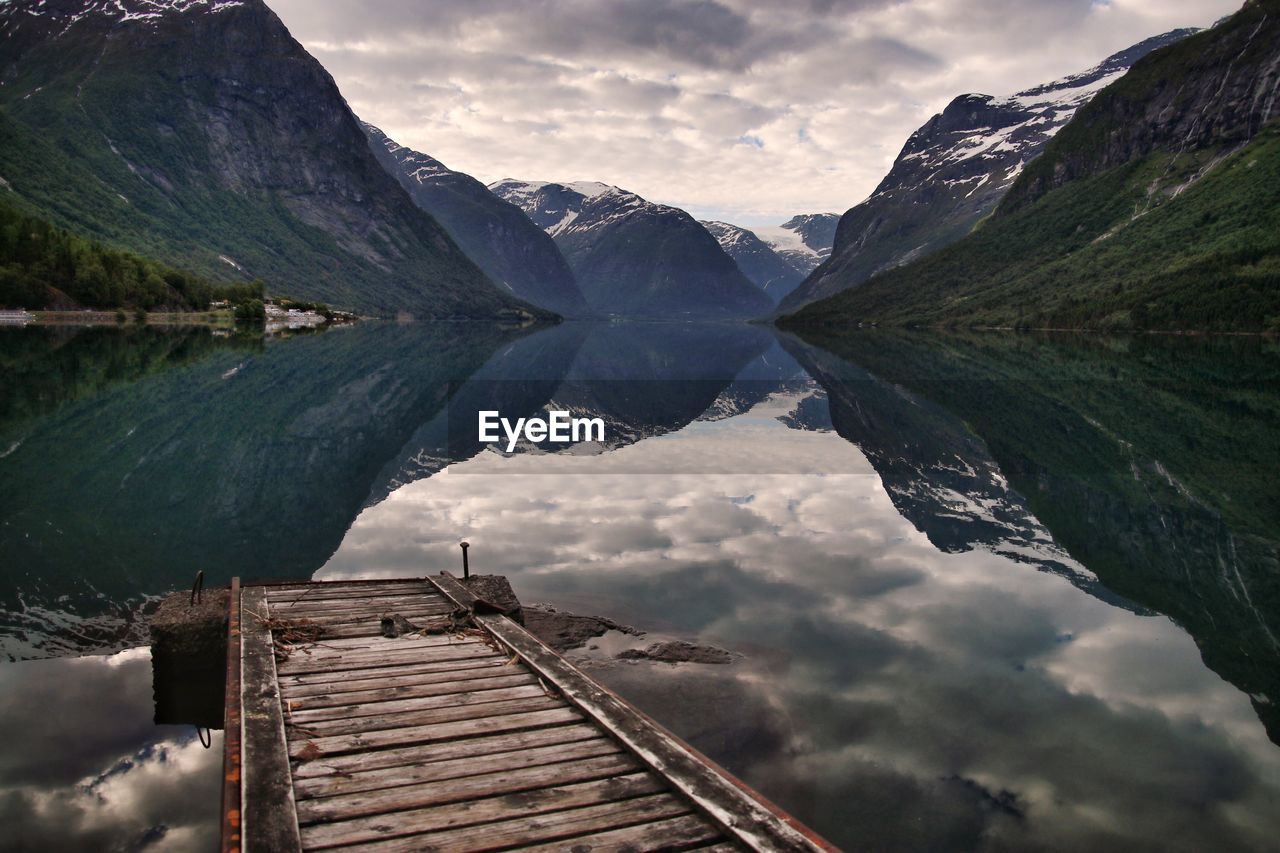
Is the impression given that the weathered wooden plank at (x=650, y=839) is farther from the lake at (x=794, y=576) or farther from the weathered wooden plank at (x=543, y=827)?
the lake at (x=794, y=576)

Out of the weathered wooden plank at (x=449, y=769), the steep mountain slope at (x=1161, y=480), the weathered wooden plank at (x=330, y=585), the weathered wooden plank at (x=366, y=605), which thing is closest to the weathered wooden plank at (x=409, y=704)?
the weathered wooden plank at (x=449, y=769)

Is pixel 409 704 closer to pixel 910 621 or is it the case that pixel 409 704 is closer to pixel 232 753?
pixel 232 753

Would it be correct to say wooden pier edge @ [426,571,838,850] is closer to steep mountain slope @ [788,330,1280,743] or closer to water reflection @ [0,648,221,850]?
water reflection @ [0,648,221,850]

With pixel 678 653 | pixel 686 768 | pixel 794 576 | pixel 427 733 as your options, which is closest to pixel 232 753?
pixel 427 733

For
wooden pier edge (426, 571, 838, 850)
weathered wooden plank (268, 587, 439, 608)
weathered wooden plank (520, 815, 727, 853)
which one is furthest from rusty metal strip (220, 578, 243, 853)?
wooden pier edge (426, 571, 838, 850)

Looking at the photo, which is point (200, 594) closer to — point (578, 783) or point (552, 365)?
point (578, 783)

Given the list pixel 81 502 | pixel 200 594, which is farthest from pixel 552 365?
pixel 200 594
